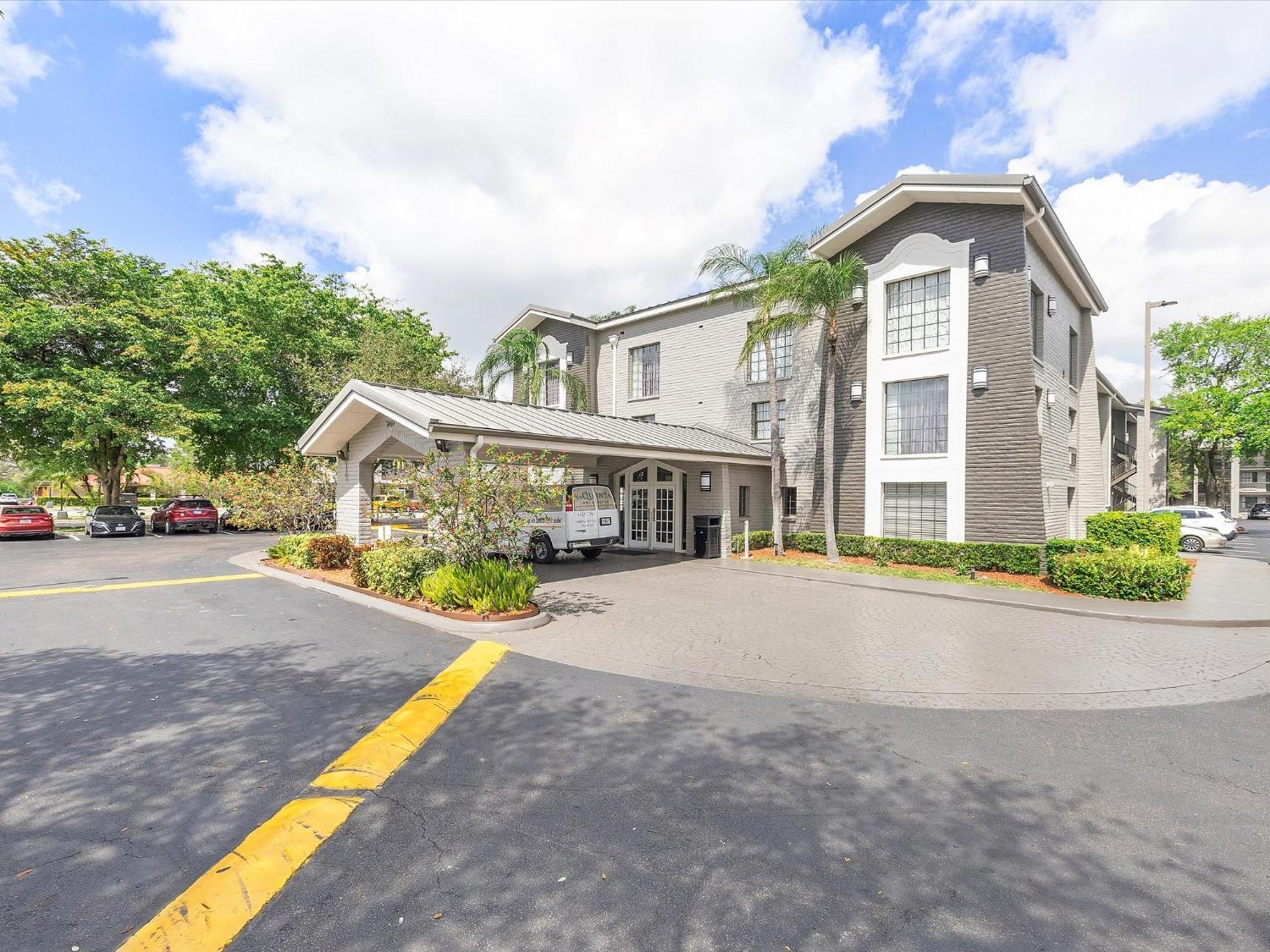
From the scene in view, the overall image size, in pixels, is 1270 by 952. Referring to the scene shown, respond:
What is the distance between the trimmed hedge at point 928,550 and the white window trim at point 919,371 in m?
0.57

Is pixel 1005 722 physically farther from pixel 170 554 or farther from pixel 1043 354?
pixel 170 554

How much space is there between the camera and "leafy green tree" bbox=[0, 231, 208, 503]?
22.2 m

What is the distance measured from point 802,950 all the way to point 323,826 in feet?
8.70

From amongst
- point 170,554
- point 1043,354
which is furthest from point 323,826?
point 1043,354

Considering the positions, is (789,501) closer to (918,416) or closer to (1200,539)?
(918,416)

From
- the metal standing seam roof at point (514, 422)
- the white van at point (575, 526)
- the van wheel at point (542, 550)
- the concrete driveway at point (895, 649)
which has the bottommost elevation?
the concrete driveway at point (895, 649)

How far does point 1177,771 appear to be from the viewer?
4.21 meters

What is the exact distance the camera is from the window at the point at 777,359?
18812mm

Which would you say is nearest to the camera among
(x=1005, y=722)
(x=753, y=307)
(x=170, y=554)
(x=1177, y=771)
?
(x=1177, y=771)

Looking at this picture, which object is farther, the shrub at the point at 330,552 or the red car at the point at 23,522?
the red car at the point at 23,522

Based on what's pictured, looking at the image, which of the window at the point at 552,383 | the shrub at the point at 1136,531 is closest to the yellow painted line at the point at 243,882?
the shrub at the point at 1136,531

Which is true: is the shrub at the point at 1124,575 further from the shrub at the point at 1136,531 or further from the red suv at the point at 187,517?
the red suv at the point at 187,517

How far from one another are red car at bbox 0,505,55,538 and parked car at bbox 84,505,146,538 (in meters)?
1.25

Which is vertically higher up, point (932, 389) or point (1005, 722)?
point (932, 389)
